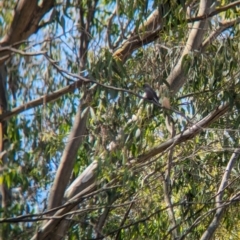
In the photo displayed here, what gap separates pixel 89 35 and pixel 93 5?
0.35 m

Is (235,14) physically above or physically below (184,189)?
above

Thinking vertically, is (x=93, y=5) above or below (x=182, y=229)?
above

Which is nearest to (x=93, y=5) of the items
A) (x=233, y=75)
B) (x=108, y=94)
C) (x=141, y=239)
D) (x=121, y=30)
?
(x=121, y=30)

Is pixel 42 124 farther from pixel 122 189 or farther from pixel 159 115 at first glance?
pixel 159 115

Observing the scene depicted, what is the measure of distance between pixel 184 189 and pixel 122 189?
4.61ft

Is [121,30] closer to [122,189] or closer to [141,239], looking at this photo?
[122,189]

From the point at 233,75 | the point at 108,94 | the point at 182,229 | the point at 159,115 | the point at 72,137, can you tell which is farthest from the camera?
the point at 182,229

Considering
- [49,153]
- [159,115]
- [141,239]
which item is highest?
[159,115]

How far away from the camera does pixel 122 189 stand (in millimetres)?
6922

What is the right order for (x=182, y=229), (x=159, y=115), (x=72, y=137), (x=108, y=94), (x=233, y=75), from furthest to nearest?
1. (x=182, y=229)
2. (x=159, y=115)
3. (x=233, y=75)
4. (x=72, y=137)
5. (x=108, y=94)

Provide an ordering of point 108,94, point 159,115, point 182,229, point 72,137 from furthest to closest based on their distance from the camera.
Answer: point 182,229
point 159,115
point 72,137
point 108,94

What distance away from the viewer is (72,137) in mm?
6551

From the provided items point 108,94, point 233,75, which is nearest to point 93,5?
point 108,94

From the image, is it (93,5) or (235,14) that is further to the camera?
(235,14)
